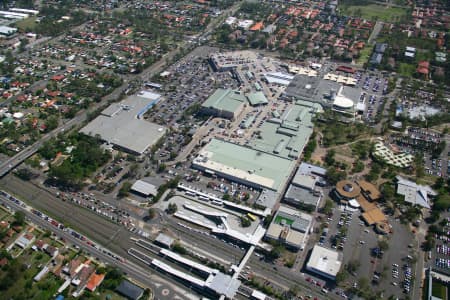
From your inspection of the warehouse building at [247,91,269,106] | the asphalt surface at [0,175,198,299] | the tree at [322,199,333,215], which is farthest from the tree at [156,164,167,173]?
the tree at [322,199,333,215]

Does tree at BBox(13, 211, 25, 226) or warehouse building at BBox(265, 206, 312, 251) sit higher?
warehouse building at BBox(265, 206, 312, 251)

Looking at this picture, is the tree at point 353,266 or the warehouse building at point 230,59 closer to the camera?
the tree at point 353,266

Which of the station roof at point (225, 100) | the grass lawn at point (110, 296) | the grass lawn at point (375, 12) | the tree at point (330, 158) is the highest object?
the grass lawn at point (375, 12)

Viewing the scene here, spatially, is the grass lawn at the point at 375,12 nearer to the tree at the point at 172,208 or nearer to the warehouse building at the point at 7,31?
the tree at the point at 172,208

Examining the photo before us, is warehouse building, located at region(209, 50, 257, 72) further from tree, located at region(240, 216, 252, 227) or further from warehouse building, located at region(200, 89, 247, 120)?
tree, located at region(240, 216, 252, 227)

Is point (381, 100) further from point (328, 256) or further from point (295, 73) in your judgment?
point (328, 256)

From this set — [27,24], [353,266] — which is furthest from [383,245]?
[27,24]

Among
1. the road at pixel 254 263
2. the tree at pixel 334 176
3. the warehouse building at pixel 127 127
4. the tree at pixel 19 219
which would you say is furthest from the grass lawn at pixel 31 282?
the tree at pixel 334 176
